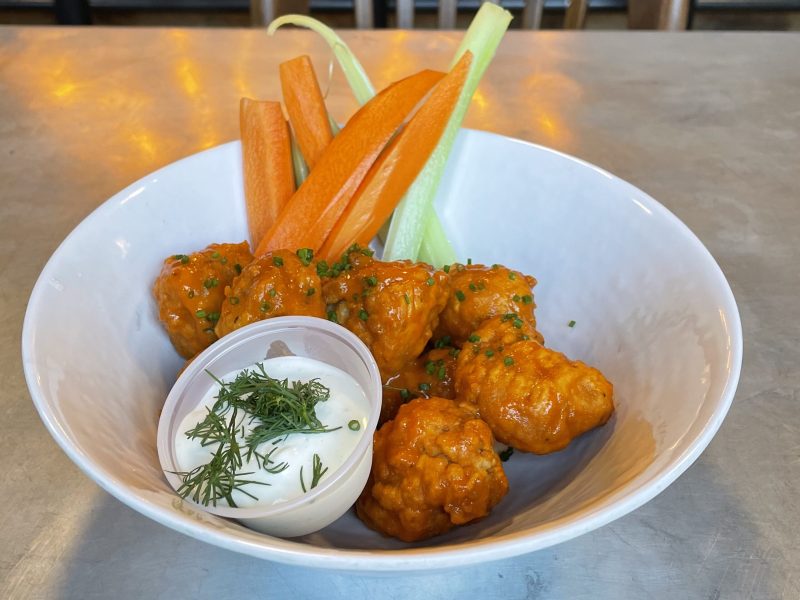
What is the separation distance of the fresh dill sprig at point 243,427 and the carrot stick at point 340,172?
456mm

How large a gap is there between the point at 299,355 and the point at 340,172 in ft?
1.81

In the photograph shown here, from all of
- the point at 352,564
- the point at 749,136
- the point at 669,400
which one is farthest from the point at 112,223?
the point at 749,136

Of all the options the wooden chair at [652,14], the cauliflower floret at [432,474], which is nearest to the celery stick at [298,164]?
the cauliflower floret at [432,474]

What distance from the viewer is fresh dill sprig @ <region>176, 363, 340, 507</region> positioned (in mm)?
1184

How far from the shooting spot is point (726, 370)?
1.23m

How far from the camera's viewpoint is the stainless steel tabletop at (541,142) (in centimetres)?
142

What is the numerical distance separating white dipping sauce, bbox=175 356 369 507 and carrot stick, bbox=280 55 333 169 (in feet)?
2.33

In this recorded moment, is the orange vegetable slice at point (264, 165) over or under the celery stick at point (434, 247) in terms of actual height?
over

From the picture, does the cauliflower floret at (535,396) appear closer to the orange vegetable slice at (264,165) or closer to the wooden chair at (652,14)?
the orange vegetable slice at (264,165)

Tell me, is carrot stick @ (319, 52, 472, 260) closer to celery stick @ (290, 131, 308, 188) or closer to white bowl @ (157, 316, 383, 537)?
celery stick @ (290, 131, 308, 188)

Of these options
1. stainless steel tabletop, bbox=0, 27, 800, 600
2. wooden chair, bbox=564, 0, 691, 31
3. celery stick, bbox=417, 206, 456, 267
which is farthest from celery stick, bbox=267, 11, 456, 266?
wooden chair, bbox=564, 0, 691, 31

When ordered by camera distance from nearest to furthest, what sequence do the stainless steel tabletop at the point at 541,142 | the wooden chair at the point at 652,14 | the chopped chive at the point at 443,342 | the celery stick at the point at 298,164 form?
the stainless steel tabletop at the point at 541,142 → the chopped chive at the point at 443,342 → the celery stick at the point at 298,164 → the wooden chair at the point at 652,14

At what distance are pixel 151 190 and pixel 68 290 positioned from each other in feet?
1.28

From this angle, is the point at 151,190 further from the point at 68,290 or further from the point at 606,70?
the point at 606,70
